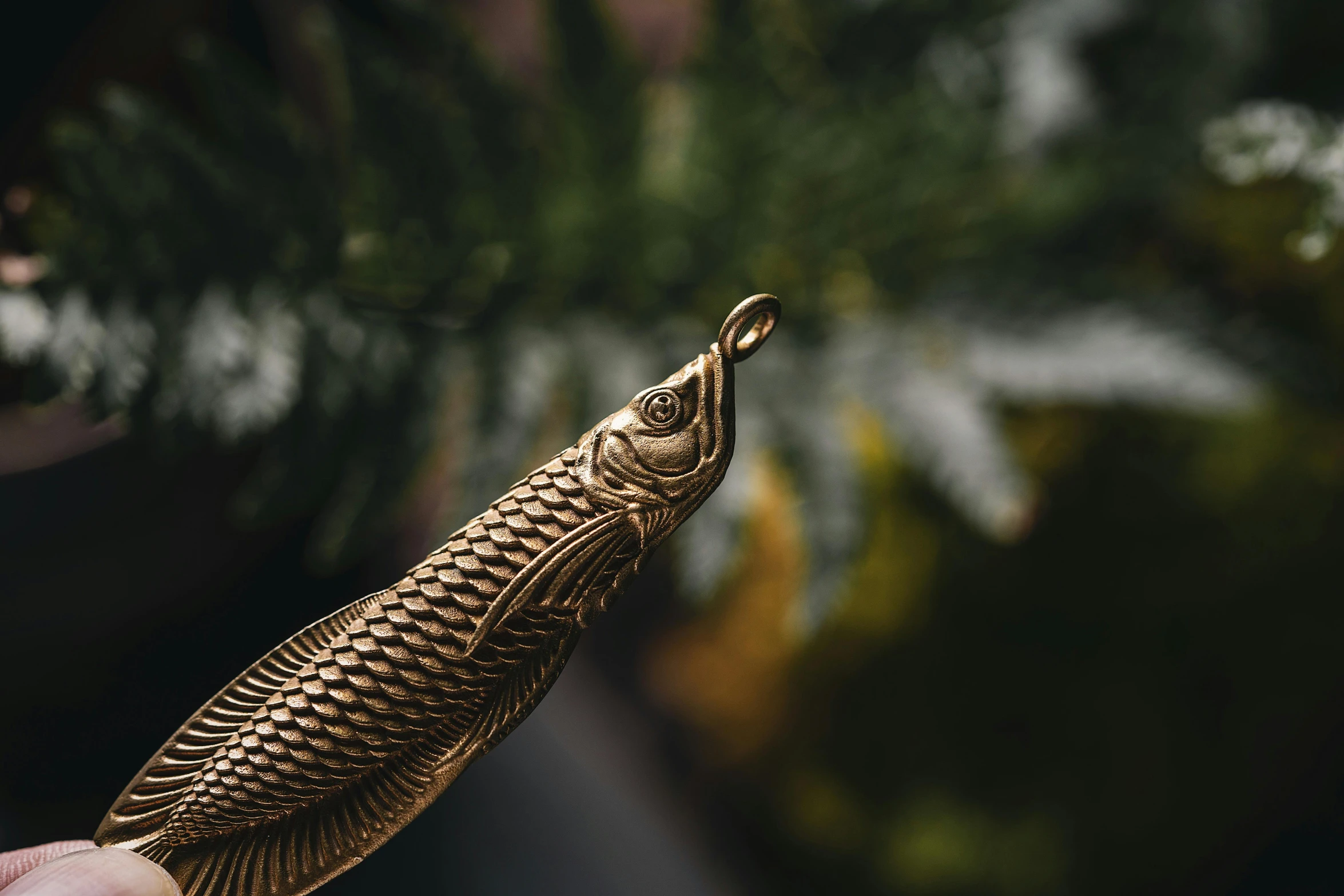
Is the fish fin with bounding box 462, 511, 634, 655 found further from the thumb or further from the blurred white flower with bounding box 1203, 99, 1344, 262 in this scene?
the blurred white flower with bounding box 1203, 99, 1344, 262

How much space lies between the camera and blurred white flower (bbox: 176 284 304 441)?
503 millimetres

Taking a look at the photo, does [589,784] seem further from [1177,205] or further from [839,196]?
[1177,205]

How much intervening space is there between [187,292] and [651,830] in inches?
29.8

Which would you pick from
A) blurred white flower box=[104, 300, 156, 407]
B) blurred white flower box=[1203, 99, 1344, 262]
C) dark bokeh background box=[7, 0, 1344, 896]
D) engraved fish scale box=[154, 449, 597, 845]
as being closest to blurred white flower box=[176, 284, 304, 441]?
blurred white flower box=[104, 300, 156, 407]

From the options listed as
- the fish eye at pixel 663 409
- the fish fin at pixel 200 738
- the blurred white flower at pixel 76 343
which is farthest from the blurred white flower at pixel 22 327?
the fish eye at pixel 663 409

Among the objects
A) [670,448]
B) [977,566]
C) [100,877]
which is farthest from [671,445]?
[977,566]

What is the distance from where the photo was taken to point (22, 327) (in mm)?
448

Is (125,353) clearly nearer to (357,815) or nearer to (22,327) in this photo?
(22,327)

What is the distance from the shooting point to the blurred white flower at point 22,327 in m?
Result: 0.44

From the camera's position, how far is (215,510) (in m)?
0.77

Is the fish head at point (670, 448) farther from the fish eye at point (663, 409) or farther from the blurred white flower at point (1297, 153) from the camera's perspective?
the blurred white flower at point (1297, 153)

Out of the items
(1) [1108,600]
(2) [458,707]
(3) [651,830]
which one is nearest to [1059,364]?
(1) [1108,600]

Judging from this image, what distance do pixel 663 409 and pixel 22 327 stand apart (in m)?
0.37

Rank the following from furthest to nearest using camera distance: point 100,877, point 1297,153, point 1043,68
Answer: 1. point 1043,68
2. point 1297,153
3. point 100,877
